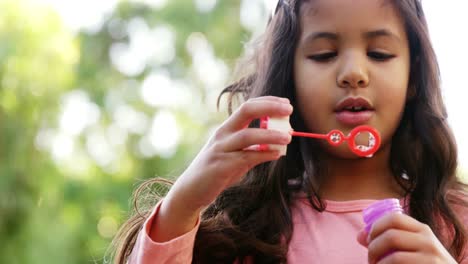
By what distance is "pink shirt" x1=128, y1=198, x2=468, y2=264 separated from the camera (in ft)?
3.80

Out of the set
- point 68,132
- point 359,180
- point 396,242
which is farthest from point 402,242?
point 68,132

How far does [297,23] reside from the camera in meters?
1.38

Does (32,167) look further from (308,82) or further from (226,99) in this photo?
(308,82)

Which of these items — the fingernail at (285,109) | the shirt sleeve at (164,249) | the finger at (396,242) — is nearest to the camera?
the finger at (396,242)

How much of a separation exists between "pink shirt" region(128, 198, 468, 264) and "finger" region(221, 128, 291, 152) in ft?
0.57

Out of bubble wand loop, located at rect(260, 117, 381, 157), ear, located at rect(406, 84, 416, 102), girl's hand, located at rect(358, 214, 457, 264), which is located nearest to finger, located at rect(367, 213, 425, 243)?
girl's hand, located at rect(358, 214, 457, 264)

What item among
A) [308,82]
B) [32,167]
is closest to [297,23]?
[308,82]

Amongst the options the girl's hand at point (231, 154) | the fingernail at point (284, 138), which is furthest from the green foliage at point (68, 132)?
the fingernail at point (284, 138)

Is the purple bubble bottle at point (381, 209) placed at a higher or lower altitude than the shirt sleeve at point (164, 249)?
higher

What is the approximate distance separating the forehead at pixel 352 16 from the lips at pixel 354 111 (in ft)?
0.42

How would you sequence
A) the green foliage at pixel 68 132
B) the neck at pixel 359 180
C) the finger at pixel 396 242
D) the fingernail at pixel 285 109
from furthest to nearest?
the green foliage at pixel 68 132 → the neck at pixel 359 180 → the fingernail at pixel 285 109 → the finger at pixel 396 242

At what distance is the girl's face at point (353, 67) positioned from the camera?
126 centimetres

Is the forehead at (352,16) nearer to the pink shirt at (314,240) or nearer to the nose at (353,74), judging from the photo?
the nose at (353,74)

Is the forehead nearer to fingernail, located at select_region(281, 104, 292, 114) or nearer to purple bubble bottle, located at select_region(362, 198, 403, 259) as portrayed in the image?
fingernail, located at select_region(281, 104, 292, 114)
